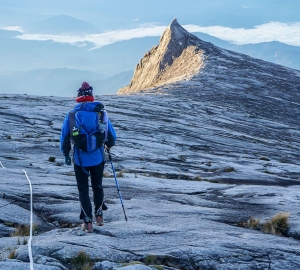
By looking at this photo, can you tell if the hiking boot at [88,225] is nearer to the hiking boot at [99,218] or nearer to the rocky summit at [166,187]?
the rocky summit at [166,187]

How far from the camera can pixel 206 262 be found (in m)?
9.55

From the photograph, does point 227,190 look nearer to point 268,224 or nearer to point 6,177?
point 268,224

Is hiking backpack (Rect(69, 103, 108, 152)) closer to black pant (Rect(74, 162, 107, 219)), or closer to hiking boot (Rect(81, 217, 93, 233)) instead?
black pant (Rect(74, 162, 107, 219))

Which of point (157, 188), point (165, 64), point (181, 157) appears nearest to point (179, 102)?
point (181, 157)

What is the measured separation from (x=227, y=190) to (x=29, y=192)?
23.8 ft

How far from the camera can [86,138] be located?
10.8 m

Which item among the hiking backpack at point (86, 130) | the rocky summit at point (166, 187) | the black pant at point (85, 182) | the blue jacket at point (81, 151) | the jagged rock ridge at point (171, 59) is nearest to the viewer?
the rocky summit at point (166, 187)

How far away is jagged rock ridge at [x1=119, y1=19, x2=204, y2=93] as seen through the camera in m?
72.8

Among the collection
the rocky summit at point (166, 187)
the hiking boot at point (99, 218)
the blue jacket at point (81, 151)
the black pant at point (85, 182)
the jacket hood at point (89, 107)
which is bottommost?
the rocky summit at point (166, 187)

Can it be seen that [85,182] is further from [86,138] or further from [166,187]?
[166,187]

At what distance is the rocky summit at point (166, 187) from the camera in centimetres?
975

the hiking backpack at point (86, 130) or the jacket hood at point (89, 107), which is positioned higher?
the jacket hood at point (89, 107)

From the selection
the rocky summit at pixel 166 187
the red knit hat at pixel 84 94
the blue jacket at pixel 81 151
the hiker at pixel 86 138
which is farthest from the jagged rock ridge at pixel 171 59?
the blue jacket at pixel 81 151

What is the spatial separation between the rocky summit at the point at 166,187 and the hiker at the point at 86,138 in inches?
37.9
